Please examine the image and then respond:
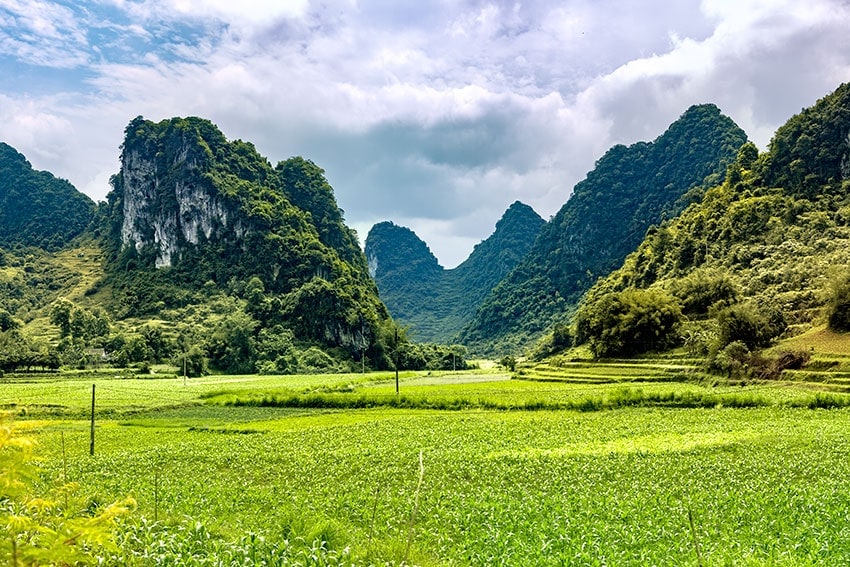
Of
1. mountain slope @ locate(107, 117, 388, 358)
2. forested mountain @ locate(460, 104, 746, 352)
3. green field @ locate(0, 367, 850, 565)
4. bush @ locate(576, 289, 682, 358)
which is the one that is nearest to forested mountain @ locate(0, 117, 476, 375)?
mountain slope @ locate(107, 117, 388, 358)

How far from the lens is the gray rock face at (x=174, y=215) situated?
11775cm

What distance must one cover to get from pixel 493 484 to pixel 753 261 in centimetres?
6172

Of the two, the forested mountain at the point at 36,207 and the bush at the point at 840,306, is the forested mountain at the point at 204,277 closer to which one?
the forested mountain at the point at 36,207

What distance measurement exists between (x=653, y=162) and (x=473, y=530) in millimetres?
164107

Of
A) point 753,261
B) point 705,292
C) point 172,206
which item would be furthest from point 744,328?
point 172,206

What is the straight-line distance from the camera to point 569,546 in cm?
844

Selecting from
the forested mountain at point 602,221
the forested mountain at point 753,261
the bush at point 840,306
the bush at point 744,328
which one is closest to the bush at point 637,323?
the forested mountain at point 753,261

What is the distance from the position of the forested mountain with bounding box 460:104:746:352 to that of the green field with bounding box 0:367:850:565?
110 metres

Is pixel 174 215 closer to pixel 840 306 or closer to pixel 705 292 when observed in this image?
pixel 705 292

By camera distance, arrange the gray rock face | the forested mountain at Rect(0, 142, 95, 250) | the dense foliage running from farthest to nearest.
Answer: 1. the forested mountain at Rect(0, 142, 95, 250)
2. the gray rock face
3. the dense foliage

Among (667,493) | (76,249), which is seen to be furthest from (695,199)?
(76,249)

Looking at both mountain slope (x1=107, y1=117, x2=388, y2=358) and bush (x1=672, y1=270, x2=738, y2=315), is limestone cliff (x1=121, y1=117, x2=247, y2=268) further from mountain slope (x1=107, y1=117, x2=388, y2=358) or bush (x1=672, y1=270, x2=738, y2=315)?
bush (x1=672, y1=270, x2=738, y2=315)

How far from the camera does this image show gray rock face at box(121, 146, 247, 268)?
386ft

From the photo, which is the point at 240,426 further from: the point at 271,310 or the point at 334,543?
the point at 271,310
